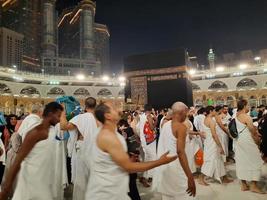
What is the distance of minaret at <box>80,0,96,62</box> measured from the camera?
319ft

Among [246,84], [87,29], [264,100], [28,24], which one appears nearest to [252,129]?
[264,100]

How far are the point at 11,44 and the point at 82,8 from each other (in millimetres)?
29778

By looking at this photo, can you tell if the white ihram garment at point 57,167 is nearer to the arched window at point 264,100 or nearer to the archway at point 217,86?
the arched window at point 264,100

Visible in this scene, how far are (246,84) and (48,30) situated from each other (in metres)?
69.1

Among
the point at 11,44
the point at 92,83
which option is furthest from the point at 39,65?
the point at 92,83

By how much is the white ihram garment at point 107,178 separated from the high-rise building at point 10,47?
308 feet

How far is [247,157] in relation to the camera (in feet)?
17.5

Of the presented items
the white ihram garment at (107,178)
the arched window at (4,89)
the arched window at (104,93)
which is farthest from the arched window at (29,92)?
the white ihram garment at (107,178)

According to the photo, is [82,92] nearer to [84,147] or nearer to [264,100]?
[264,100]

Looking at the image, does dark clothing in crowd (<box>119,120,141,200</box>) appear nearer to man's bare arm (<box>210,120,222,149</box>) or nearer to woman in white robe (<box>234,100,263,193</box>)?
man's bare arm (<box>210,120,222,149</box>)

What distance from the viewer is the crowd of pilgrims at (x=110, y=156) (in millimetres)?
2234

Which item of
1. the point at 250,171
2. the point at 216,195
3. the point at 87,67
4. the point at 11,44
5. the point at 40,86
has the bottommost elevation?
the point at 216,195

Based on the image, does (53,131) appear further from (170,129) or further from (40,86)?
(40,86)

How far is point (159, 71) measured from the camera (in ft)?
97.8
